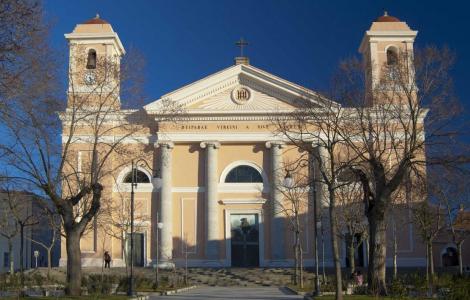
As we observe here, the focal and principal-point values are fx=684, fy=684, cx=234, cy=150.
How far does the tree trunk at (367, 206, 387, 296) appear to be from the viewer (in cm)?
2403

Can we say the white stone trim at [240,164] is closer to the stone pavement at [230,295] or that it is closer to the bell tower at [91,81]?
the stone pavement at [230,295]

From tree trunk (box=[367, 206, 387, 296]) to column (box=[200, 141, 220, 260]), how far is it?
26.8 meters

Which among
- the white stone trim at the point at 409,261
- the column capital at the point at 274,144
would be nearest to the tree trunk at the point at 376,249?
the column capital at the point at 274,144

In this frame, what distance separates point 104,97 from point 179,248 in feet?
81.2

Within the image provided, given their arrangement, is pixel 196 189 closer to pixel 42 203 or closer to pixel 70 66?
pixel 42 203

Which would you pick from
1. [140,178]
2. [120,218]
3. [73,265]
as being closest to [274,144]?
[140,178]

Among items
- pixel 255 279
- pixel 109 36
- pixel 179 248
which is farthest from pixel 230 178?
pixel 109 36

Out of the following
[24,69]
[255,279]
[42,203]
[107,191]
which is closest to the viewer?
[24,69]

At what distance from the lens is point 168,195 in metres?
51.2

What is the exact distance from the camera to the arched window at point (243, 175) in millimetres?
52719

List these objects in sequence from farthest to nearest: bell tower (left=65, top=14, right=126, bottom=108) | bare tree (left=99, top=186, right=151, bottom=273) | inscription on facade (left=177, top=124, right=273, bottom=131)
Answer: inscription on facade (left=177, top=124, right=273, bottom=131) → bare tree (left=99, top=186, right=151, bottom=273) → bell tower (left=65, top=14, right=126, bottom=108)

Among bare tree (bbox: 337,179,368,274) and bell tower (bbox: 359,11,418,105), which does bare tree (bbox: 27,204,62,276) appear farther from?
bell tower (bbox: 359,11,418,105)

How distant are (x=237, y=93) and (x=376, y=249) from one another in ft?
96.9

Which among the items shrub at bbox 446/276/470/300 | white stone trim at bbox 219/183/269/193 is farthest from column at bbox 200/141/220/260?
shrub at bbox 446/276/470/300
